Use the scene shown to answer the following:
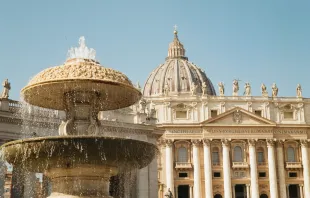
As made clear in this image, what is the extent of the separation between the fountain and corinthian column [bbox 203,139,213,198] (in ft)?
143

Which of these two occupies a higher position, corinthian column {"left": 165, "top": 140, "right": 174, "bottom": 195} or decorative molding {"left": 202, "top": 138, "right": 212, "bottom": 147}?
decorative molding {"left": 202, "top": 138, "right": 212, "bottom": 147}

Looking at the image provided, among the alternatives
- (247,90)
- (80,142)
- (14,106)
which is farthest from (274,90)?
(80,142)

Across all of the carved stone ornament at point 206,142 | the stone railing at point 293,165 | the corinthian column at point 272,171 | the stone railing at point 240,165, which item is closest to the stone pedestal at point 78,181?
the carved stone ornament at point 206,142

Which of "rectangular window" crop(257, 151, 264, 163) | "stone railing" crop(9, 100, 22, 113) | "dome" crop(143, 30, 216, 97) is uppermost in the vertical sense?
"dome" crop(143, 30, 216, 97)

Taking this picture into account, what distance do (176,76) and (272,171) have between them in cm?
3224

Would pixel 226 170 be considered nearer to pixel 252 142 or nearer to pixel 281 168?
pixel 252 142

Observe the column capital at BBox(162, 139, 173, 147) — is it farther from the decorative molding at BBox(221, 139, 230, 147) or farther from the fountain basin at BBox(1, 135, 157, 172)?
the fountain basin at BBox(1, 135, 157, 172)

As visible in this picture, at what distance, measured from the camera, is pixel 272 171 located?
186 ft

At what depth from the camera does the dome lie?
3278 inches

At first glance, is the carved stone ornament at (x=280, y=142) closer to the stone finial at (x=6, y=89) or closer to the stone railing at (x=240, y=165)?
the stone railing at (x=240, y=165)

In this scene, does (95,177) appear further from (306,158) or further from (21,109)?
(306,158)

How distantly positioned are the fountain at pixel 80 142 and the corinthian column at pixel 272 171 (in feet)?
152

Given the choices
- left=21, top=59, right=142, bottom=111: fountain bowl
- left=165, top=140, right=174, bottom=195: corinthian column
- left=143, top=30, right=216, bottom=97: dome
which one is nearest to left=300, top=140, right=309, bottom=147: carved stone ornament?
left=165, top=140, right=174, bottom=195: corinthian column

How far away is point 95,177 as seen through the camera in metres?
11.6
